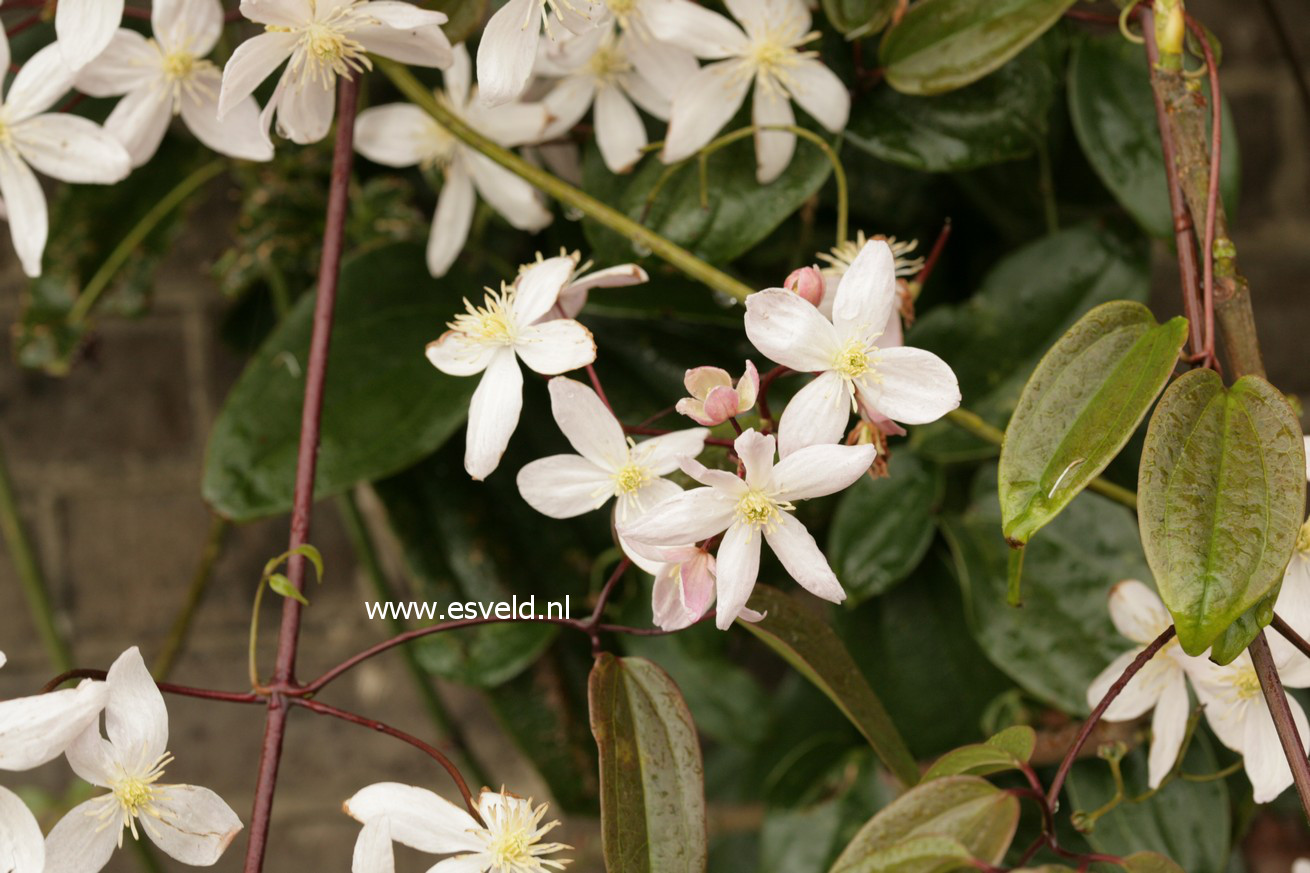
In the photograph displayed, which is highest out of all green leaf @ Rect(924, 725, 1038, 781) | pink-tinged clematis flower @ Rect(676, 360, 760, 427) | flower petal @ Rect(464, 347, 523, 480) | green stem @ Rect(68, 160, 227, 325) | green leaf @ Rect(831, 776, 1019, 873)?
green stem @ Rect(68, 160, 227, 325)

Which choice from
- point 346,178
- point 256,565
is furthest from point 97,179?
point 256,565

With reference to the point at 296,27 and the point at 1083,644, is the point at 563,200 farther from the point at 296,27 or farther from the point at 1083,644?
the point at 1083,644

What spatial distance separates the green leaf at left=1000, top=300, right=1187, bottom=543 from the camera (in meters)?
0.37

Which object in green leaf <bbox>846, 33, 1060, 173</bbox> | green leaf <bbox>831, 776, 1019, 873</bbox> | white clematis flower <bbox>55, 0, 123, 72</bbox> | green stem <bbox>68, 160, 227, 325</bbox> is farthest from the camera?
green stem <bbox>68, 160, 227, 325</bbox>

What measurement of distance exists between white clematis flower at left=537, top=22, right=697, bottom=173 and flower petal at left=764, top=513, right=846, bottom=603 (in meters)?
0.26

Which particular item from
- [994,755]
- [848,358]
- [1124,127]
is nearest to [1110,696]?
[994,755]

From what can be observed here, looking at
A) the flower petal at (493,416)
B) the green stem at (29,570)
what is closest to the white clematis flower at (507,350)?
the flower petal at (493,416)

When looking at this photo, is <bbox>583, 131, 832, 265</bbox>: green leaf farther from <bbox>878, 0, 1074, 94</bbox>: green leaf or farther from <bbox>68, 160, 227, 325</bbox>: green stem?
<bbox>68, 160, 227, 325</bbox>: green stem

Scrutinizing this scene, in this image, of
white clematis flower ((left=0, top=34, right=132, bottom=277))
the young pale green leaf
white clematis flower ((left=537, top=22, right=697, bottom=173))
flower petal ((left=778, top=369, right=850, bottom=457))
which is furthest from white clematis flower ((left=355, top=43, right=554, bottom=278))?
the young pale green leaf

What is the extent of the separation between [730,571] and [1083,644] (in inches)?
12.3

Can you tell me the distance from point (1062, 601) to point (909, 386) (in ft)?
0.94

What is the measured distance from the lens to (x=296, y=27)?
1.47 feet

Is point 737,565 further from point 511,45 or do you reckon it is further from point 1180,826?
point 1180,826

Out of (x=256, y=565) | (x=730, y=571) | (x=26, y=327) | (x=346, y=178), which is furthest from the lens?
(x=256, y=565)
